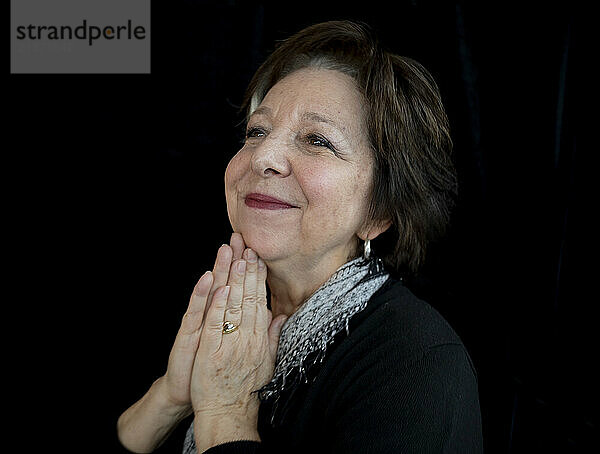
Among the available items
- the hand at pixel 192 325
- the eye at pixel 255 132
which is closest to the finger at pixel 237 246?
the hand at pixel 192 325

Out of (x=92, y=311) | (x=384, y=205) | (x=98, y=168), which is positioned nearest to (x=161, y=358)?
(x=92, y=311)

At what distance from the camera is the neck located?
A: 1.43 meters

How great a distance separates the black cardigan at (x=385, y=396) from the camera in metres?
1.09

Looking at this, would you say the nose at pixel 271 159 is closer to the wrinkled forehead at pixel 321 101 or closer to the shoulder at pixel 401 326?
the wrinkled forehead at pixel 321 101

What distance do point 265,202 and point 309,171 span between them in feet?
0.41

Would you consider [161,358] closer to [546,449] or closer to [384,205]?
[384,205]

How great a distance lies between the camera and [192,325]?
1343 millimetres

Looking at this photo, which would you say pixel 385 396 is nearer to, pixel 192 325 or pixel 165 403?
pixel 192 325

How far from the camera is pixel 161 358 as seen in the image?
77.6 inches

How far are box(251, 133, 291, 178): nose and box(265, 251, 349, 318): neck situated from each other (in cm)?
22

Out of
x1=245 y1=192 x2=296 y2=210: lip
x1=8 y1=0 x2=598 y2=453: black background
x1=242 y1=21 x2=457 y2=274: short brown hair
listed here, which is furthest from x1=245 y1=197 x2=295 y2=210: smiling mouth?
x1=8 y1=0 x2=598 y2=453: black background

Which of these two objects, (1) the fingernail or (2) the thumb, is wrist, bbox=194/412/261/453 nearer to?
(2) the thumb

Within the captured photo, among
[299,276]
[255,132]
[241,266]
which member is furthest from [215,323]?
[255,132]

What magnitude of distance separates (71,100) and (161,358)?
88 centimetres
